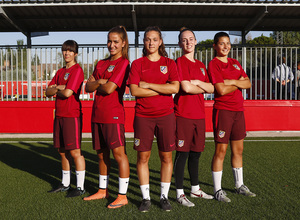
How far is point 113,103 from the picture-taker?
3.76 m

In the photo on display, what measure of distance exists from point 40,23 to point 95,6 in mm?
2182

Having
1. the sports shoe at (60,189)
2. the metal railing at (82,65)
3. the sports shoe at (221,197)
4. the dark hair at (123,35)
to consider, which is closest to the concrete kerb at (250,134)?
the metal railing at (82,65)

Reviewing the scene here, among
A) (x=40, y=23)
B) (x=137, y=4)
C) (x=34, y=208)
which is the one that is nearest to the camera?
(x=34, y=208)

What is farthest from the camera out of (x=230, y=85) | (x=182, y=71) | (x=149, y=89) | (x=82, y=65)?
(x=82, y=65)

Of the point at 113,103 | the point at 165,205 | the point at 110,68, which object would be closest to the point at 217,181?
the point at 165,205

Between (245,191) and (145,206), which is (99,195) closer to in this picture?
(145,206)

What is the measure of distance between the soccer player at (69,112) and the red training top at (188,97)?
1.25 m

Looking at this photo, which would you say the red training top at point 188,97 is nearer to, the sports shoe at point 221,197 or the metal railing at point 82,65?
the sports shoe at point 221,197

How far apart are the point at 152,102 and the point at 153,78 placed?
0.25 m

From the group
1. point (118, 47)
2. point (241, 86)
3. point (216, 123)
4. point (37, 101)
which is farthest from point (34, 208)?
point (37, 101)

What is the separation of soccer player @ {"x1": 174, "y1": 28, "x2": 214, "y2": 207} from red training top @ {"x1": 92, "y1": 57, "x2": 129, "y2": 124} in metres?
0.61

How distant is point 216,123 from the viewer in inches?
161

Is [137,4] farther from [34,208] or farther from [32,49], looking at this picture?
[34,208]

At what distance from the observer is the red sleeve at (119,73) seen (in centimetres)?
370
